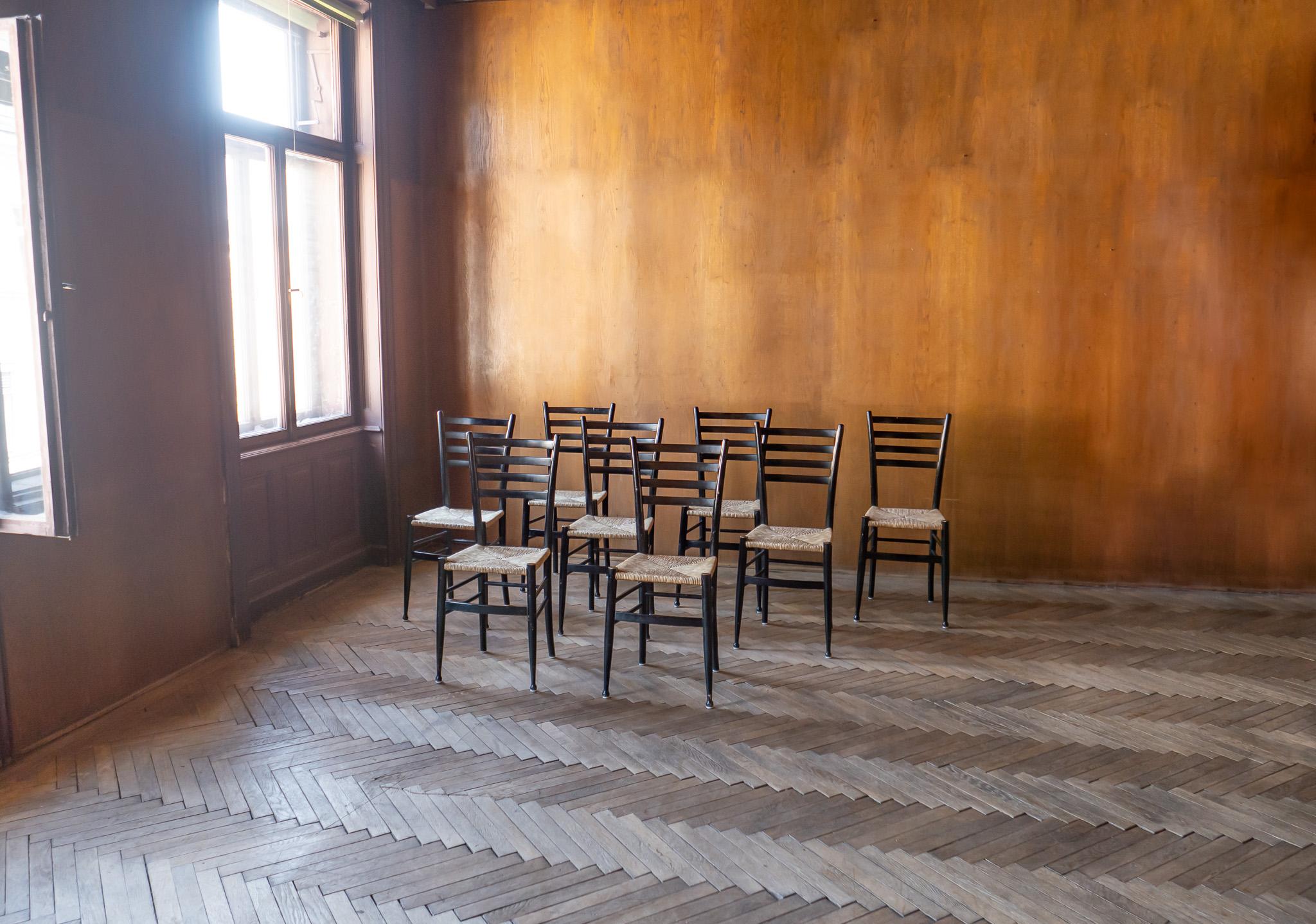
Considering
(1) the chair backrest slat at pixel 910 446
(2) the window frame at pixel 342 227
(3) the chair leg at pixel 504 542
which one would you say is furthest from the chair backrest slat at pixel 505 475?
(1) the chair backrest slat at pixel 910 446

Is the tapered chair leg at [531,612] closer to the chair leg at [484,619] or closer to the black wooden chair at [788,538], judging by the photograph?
the chair leg at [484,619]

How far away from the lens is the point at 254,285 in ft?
16.6

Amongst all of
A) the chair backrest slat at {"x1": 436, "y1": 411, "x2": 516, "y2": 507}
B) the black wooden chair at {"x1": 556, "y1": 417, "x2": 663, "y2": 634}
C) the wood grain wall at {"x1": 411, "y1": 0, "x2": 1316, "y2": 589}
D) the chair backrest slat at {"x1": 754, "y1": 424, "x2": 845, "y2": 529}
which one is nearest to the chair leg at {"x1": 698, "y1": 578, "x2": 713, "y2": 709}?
the black wooden chair at {"x1": 556, "y1": 417, "x2": 663, "y2": 634}

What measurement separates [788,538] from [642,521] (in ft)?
2.39

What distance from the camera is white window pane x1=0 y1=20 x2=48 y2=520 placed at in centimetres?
321

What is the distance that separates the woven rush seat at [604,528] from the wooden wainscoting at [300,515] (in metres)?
1.60

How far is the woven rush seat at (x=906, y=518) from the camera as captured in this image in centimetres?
483

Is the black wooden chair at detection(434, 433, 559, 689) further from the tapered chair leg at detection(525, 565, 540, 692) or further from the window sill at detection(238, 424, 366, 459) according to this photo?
the window sill at detection(238, 424, 366, 459)

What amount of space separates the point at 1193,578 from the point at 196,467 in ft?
17.1

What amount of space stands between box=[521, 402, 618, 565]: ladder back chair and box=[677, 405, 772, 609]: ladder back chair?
0.51 meters

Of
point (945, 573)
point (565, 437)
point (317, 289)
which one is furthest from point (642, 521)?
point (317, 289)

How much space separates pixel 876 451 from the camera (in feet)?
18.0

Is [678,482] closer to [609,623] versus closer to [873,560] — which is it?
[609,623]

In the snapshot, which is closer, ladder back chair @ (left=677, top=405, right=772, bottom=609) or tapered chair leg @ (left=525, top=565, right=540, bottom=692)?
tapered chair leg @ (left=525, top=565, right=540, bottom=692)
